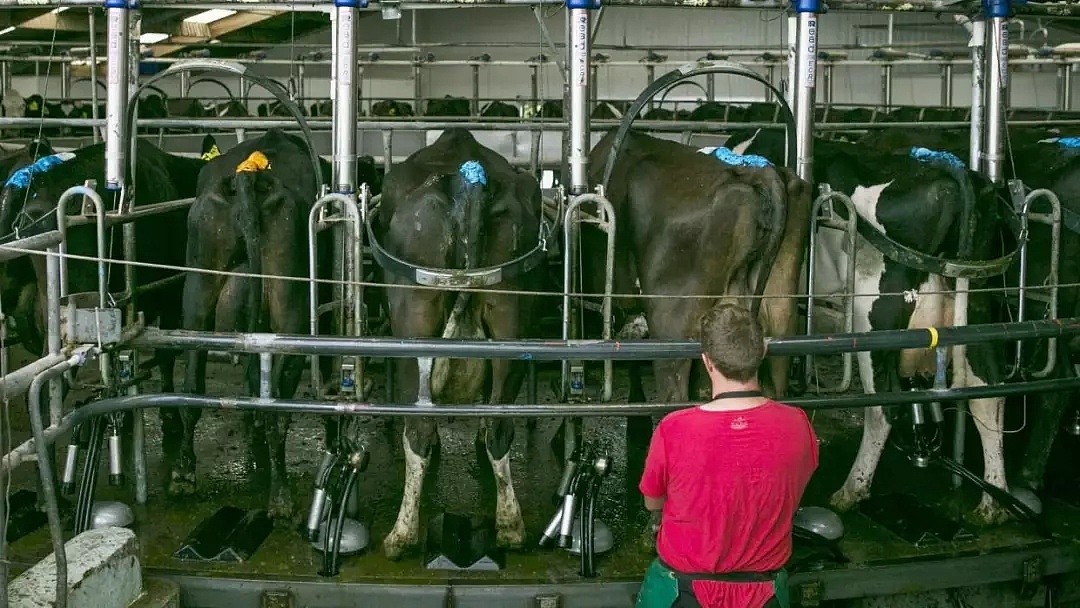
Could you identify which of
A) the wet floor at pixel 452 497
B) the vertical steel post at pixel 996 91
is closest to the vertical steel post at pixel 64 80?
the wet floor at pixel 452 497

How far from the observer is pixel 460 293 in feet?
17.6

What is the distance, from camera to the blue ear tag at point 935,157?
5.96 meters

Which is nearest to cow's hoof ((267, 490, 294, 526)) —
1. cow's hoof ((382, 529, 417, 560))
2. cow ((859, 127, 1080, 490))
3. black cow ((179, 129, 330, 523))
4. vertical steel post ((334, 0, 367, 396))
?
black cow ((179, 129, 330, 523))

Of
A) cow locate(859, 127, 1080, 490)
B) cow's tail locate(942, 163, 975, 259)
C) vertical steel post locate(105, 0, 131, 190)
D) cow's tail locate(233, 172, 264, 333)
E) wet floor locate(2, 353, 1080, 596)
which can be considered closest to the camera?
wet floor locate(2, 353, 1080, 596)

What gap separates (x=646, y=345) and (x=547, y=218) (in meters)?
2.47

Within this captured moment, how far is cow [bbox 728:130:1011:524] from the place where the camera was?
5.86 meters

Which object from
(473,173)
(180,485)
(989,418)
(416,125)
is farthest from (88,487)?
(989,418)

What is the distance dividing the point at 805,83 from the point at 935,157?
81 cm

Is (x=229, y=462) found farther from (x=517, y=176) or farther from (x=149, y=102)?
(x=149, y=102)

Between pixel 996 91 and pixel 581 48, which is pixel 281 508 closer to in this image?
pixel 581 48

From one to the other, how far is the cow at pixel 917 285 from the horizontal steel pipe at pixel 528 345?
75cm

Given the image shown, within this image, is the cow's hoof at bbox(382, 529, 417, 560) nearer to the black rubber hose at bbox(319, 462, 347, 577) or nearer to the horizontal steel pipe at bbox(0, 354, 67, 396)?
the black rubber hose at bbox(319, 462, 347, 577)

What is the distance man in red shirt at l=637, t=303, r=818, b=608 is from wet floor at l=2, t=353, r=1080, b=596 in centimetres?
156

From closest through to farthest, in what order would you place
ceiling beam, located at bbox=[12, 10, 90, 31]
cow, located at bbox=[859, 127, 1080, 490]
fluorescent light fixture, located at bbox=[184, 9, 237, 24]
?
cow, located at bbox=[859, 127, 1080, 490] < ceiling beam, located at bbox=[12, 10, 90, 31] < fluorescent light fixture, located at bbox=[184, 9, 237, 24]
